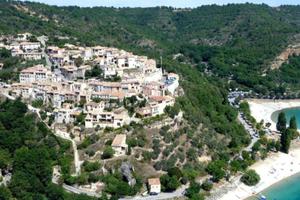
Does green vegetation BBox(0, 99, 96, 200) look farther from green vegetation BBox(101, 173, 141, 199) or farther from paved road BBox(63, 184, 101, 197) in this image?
green vegetation BBox(101, 173, 141, 199)

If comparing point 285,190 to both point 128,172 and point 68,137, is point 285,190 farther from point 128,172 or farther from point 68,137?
point 68,137

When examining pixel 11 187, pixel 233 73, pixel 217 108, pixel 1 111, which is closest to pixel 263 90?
pixel 233 73

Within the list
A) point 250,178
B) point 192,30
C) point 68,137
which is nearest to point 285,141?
point 250,178

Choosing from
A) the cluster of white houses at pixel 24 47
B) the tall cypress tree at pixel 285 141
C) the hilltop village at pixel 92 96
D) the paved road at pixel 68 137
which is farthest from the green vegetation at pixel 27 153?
the tall cypress tree at pixel 285 141

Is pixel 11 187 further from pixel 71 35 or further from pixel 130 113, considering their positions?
pixel 71 35

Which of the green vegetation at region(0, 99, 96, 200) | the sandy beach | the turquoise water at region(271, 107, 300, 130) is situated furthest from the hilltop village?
the turquoise water at region(271, 107, 300, 130)
